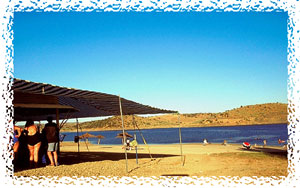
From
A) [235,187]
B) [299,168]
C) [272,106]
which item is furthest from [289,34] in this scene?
[272,106]

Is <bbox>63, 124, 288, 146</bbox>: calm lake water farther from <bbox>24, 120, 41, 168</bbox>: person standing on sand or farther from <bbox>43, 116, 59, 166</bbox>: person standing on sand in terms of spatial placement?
<bbox>24, 120, 41, 168</bbox>: person standing on sand

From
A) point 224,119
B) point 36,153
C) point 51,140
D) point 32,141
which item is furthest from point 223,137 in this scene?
point 224,119

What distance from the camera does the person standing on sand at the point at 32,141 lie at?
25.1ft

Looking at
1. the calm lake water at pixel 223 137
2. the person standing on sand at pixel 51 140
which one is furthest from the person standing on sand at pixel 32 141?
the calm lake water at pixel 223 137

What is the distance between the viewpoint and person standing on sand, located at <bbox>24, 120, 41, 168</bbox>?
302 inches

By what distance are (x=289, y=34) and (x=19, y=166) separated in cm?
818

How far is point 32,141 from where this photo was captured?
25.3 feet

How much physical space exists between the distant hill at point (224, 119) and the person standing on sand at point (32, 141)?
220 ft

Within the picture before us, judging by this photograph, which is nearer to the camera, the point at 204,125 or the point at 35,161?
the point at 35,161

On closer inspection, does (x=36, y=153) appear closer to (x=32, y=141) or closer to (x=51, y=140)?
(x=32, y=141)

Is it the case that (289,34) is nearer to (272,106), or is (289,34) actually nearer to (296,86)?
(296,86)

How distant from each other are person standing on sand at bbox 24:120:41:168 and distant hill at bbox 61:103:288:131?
66917 mm

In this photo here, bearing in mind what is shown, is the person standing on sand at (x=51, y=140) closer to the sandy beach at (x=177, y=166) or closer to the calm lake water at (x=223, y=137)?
the sandy beach at (x=177, y=166)

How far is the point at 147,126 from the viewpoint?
117688mm
